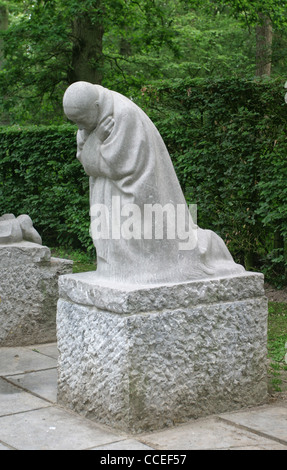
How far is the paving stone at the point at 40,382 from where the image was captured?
4680 mm

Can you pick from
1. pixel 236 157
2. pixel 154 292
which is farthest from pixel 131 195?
pixel 236 157

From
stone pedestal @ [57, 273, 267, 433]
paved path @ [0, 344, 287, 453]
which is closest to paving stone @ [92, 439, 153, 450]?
paved path @ [0, 344, 287, 453]

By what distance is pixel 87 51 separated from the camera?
13.4 metres

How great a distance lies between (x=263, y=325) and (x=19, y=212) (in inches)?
325

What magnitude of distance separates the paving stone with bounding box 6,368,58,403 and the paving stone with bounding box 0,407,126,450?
14.2 inches

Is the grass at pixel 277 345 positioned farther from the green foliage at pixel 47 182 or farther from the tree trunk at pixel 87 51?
the tree trunk at pixel 87 51

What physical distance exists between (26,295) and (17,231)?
25.8 inches

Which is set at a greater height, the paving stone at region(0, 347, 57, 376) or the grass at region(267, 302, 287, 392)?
the grass at region(267, 302, 287, 392)

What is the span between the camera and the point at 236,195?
855cm

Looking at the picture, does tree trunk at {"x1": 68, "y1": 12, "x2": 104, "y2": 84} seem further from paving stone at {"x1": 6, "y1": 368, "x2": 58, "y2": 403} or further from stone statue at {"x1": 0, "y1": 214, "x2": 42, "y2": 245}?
paving stone at {"x1": 6, "y1": 368, "x2": 58, "y2": 403}

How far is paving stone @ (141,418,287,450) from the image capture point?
12.1 ft

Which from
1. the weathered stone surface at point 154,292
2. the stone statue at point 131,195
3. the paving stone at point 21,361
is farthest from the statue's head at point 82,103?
the paving stone at point 21,361

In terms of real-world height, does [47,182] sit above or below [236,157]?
below

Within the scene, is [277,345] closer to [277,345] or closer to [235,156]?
[277,345]
